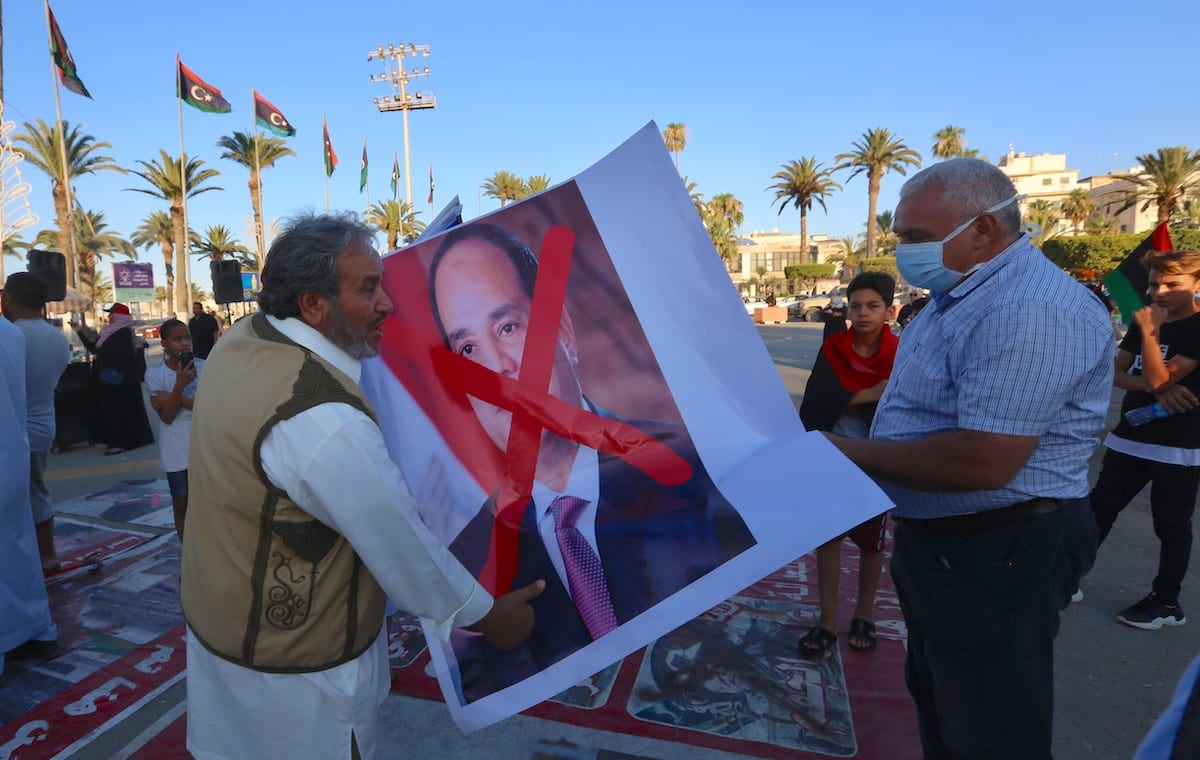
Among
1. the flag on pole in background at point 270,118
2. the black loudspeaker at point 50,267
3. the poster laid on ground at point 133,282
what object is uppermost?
the flag on pole in background at point 270,118

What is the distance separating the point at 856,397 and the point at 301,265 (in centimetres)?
240

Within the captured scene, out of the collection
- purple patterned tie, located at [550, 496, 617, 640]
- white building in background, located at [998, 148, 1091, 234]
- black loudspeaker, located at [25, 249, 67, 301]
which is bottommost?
purple patterned tie, located at [550, 496, 617, 640]

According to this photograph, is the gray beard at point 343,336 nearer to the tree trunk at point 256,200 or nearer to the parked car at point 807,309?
the parked car at point 807,309

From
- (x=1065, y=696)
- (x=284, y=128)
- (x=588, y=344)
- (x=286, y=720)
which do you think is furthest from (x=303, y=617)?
(x=284, y=128)

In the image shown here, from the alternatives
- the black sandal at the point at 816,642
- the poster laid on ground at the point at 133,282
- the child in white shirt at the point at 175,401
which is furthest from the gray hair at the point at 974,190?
the poster laid on ground at the point at 133,282

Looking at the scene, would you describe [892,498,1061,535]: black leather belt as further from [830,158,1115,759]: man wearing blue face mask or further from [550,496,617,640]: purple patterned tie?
[550,496,617,640]: purple patterned tie

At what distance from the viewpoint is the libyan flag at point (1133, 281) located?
14.3 ft

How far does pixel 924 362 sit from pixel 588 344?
881 mm

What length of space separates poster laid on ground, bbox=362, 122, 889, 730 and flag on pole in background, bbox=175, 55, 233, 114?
23877 mm

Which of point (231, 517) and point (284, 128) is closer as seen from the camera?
point (231, 517)

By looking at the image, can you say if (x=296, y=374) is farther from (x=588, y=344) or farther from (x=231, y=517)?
(x=588, y=344)

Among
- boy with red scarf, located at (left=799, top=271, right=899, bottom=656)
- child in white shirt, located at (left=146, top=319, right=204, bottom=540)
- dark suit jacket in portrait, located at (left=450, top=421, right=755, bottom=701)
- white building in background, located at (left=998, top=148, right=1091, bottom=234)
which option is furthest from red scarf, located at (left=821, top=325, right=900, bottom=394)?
white building in background, located at (left=998, top=148, right=1091, bottom=234)

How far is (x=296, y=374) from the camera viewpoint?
131cm

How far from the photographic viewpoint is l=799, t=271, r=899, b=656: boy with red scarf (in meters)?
3.06
